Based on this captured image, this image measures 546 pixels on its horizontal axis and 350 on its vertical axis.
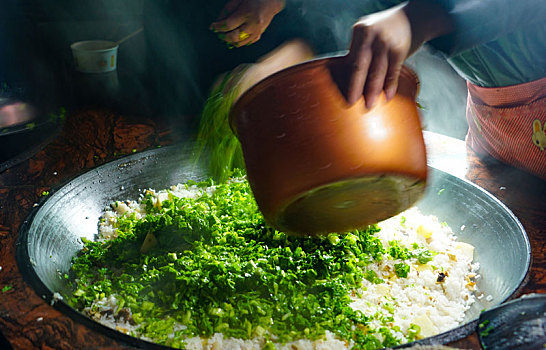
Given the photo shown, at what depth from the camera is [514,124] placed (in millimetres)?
2654

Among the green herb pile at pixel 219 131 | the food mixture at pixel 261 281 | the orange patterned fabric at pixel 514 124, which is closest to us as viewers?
the food mixture at pixel 261 281

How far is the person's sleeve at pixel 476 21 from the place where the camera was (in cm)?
162

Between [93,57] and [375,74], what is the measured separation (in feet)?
10.9

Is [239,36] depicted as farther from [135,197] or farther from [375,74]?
[135,197]

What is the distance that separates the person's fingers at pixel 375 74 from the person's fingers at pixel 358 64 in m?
0.02

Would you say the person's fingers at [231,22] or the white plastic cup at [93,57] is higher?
the person's fingers at [231,22]

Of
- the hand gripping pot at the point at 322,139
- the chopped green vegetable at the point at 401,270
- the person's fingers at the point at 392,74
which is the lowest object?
the chopped green vegetable at the point at 401,270

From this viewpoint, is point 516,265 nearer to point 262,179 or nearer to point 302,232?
point 302,232

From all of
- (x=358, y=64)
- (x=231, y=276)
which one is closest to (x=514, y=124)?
(x=358, y=64)

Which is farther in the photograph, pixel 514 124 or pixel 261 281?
pixel 514 124

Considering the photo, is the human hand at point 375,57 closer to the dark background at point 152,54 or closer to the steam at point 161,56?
the dark background at point 152,54

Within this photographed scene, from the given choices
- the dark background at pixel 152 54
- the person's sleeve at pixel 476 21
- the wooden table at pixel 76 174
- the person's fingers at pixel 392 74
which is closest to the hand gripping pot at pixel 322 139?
the person's fingers at pixel 392 74

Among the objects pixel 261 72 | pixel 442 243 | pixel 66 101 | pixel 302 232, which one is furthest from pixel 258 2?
pixel 66 101

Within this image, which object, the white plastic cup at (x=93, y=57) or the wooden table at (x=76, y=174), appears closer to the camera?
the wooden table at (x=76, y=174)
